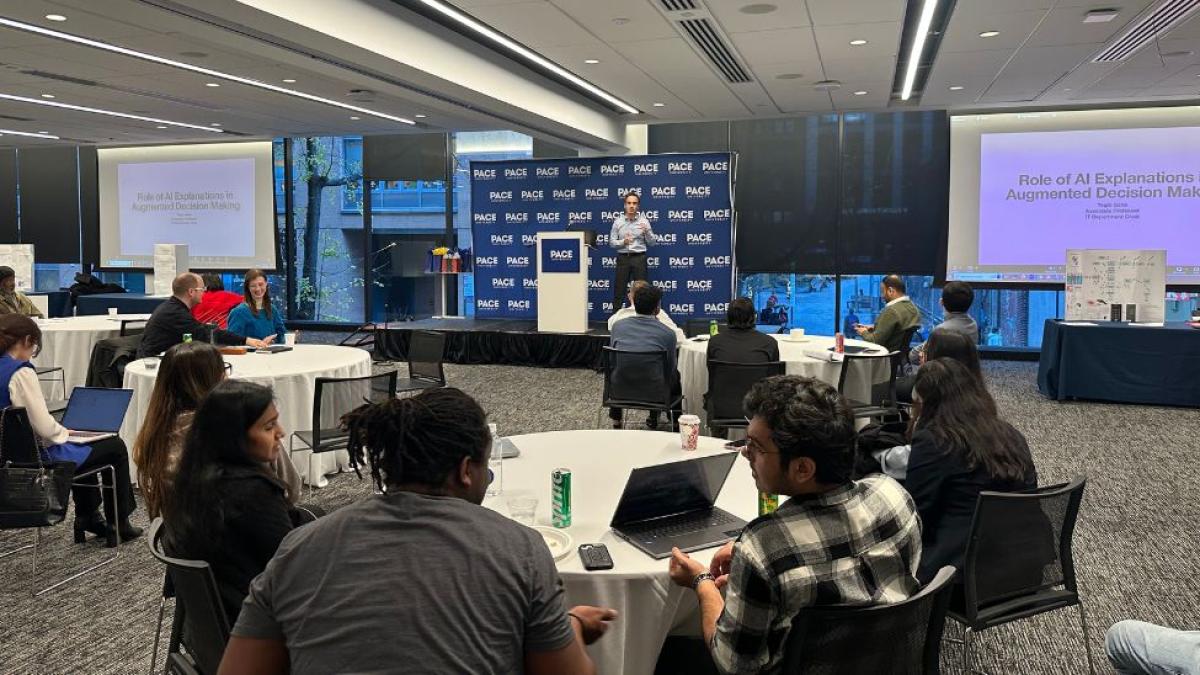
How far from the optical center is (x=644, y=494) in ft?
8.10

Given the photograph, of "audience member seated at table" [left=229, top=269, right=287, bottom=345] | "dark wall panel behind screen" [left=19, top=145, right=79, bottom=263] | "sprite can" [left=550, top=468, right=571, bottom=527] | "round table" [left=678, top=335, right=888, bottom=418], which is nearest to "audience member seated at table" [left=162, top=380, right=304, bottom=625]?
"sprite can" [left=550, top=468, right=571, bottom=527]

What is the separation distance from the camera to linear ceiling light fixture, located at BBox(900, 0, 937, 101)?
19.5 feet

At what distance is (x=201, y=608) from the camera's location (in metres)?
2.08

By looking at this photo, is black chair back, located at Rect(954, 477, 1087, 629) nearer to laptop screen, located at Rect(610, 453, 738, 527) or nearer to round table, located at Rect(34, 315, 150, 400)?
laptop screen, located at Rect(610, 453, 738, 527)

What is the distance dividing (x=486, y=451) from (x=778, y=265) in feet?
33.0

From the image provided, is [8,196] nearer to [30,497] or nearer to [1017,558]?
[30,497]

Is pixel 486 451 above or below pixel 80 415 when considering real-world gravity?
above

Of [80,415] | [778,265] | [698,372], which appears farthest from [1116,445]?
[80,415]

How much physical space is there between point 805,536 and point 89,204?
15.8 metres

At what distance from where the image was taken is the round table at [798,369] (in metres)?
5.41

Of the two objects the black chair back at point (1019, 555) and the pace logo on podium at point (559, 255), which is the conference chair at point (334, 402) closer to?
the black chair back at point (1019, 555)

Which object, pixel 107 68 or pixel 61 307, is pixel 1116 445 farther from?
pixel 61 307

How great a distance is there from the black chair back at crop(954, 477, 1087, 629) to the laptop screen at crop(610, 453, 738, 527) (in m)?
0.75

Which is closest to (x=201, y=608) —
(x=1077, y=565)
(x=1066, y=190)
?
(x=1077, y=565)
